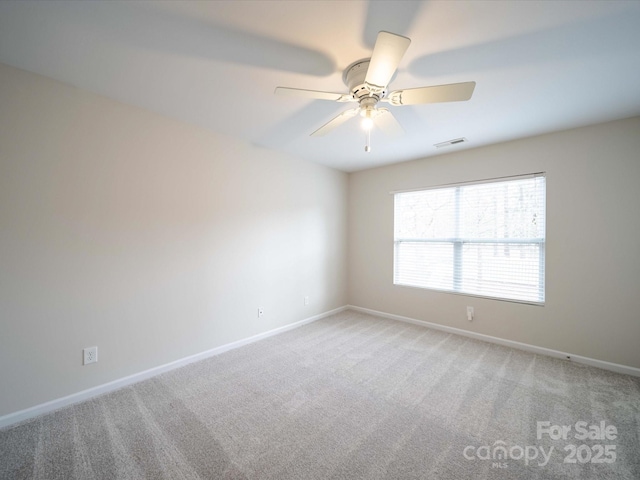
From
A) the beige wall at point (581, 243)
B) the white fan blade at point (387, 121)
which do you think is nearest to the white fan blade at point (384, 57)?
the white fan blade at point (387, 121)

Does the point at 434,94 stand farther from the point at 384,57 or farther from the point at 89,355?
the point at 89,355

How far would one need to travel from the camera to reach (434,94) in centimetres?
155

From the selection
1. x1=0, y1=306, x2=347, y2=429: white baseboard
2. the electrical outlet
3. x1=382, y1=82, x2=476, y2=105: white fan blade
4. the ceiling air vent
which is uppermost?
the ceiling air vent

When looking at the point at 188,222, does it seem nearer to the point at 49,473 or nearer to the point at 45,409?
the point at 45,409

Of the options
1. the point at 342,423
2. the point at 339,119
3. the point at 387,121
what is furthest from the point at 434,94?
the point at 342,423

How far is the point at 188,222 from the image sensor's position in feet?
8.50

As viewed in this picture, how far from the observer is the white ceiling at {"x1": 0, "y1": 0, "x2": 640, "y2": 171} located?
1.30 meters

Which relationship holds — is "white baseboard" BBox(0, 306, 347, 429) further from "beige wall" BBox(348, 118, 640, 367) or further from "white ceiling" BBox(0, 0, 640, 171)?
"beige wall" BBox(348, 118, 640, 367)

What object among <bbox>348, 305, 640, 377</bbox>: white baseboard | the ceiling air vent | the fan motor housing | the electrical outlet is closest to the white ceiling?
the fan motor housing

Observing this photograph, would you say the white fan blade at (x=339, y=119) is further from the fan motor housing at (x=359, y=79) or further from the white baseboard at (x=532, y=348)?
the white baseboard at (x=532, y=348)

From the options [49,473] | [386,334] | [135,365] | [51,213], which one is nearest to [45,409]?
[135,365]

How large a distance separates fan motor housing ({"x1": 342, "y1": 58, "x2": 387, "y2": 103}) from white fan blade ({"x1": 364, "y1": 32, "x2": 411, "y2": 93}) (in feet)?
0.21

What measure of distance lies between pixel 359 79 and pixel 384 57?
1.28 ft

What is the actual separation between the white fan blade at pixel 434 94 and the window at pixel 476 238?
2037 mm
